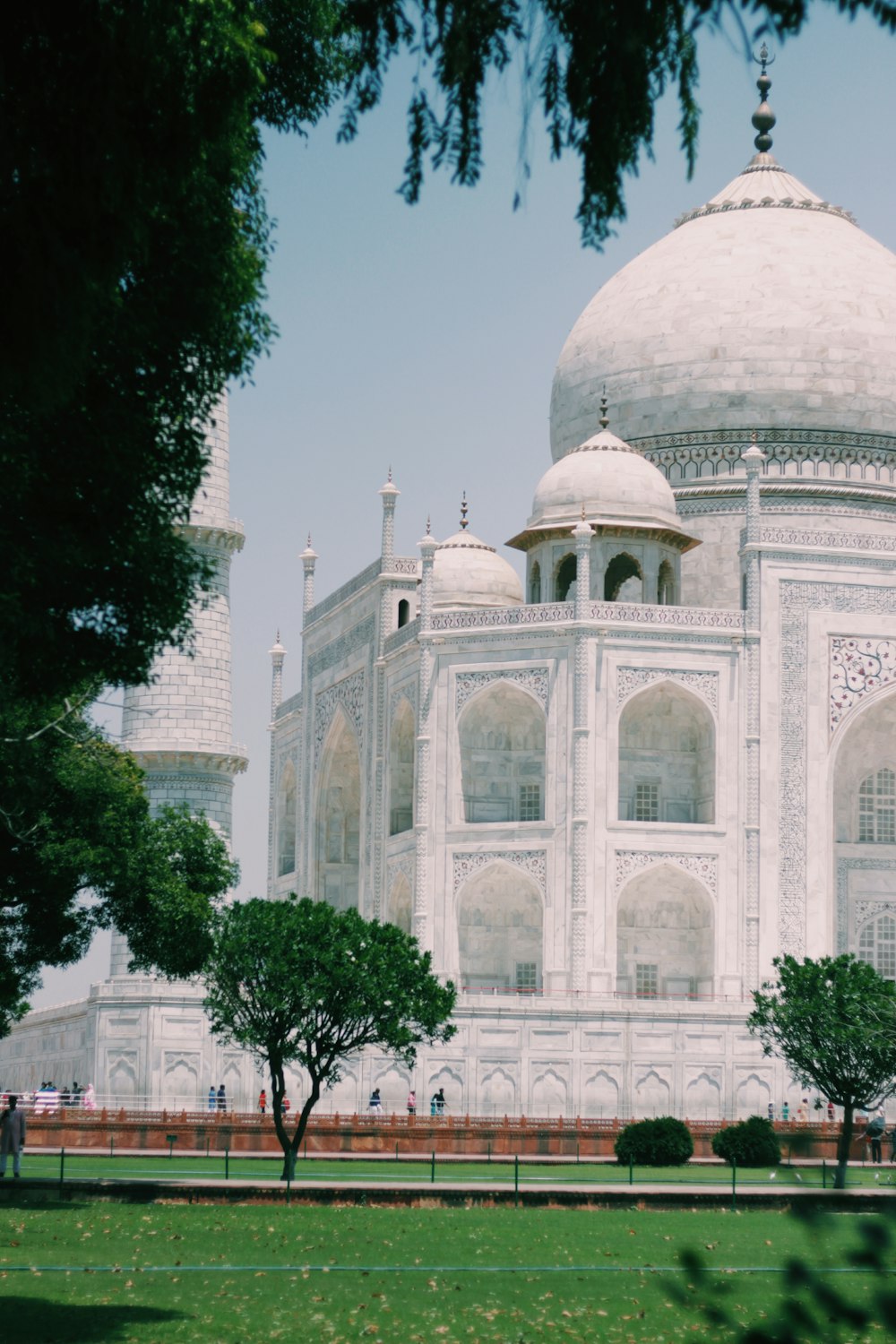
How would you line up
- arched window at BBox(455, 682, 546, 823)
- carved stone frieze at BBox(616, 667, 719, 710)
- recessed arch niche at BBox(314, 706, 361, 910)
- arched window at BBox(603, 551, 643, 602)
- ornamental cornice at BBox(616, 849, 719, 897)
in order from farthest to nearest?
1. recessed arch niche at BBox(314, 706, 361, 910)
2. arched window at BBox(603, 551, 643, 602)
3. arched window at BBox(455, 682, 546, 823)
4. carved stone frieze at BBox(616, 667, 719, 710)
5. ornamental cornice at BBox(616, 849, 719, 897)

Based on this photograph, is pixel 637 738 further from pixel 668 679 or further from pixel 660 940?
pixel 660 940

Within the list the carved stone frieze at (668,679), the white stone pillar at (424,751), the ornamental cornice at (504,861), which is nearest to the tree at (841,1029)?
the ornamental cornice at (504,861)

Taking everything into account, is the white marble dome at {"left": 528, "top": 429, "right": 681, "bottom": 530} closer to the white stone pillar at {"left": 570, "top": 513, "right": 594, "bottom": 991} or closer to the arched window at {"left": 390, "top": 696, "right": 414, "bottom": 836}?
the white stone pillar at {"left": 570, "top": 513, "right": 594, "bottom": 991}

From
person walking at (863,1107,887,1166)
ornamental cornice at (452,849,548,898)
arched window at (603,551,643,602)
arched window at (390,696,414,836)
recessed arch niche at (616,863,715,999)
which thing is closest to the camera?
person walking at (863,1107,887,1166)

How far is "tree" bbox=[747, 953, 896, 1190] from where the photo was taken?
2586cm

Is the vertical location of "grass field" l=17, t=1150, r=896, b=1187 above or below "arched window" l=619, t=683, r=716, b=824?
below

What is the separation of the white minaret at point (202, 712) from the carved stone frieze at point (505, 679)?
491 centimetres

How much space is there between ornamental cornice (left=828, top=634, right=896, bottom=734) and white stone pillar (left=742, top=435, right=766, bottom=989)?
1.50m

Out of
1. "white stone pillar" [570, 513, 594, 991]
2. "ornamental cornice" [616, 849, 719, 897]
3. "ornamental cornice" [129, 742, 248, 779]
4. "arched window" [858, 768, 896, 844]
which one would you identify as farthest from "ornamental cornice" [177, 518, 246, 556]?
"arched window" [858, 768, 896, 844]

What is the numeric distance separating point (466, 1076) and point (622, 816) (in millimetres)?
7223

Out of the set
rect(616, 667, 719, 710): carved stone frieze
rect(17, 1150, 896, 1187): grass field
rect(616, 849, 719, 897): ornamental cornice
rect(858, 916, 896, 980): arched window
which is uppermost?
rect(616, 667, 719, 710): carved stone frieze

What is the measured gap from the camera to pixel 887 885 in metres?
40.7

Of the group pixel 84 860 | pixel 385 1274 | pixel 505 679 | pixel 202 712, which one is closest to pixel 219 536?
pixel 202 712

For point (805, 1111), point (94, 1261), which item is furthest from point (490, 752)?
point (94, 1261)
